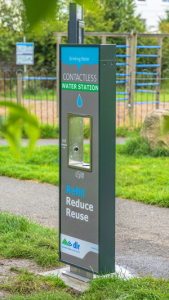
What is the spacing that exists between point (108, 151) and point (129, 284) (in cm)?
86

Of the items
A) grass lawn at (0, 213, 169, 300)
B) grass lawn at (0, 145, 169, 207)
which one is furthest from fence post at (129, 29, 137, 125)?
grass lawn at (0, 213, 169, 300)

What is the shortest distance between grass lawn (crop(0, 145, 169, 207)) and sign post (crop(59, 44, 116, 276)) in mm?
2027

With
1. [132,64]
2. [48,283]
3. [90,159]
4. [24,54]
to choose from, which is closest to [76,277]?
[48,283]

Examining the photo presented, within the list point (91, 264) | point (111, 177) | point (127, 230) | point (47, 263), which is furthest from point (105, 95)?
point (127, 230)

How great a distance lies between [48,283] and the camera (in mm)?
2783

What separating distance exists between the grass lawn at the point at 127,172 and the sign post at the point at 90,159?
203cm

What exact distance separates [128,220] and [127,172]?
1.60 metres

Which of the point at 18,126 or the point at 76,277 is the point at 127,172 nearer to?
the point at 76,277

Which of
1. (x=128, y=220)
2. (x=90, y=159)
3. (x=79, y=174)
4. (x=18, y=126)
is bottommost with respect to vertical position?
(x=128, y=220)

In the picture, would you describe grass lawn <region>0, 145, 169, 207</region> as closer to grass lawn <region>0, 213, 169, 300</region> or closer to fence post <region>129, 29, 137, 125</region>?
grass lawn <region>0, 213, 169, 300</region>

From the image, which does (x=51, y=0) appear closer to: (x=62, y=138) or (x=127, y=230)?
(x=62, y=138)

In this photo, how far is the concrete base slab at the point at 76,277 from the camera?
271cm

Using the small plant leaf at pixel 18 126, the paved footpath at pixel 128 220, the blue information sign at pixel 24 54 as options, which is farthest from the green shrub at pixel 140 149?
the small plant leaf at pixel 18 126

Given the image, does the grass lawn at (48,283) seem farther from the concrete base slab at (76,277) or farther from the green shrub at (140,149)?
the green shrub at (140,149)
